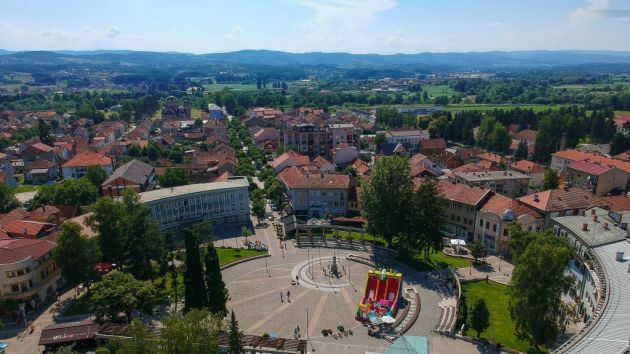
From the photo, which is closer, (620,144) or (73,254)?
(73,254)

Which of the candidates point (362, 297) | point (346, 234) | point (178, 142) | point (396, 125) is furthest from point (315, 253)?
point (396, 125)

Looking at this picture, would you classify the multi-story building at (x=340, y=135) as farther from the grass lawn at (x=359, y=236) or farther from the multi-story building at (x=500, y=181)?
the grass lawn at (x=359, y=236)

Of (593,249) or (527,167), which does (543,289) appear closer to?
(593,249)

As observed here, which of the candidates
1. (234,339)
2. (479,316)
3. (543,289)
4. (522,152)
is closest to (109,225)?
(234,339)

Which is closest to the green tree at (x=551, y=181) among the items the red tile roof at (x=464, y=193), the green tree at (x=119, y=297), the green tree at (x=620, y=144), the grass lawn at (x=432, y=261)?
the red tile roof at (x=464, y=193)

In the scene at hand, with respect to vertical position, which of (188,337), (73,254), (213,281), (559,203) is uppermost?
(188,337)

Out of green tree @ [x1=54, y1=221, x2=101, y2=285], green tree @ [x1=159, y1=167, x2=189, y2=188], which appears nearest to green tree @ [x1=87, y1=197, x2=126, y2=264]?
green tree @ [x1=54, y1=221, x2=101, y2=285]

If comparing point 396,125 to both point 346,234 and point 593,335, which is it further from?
point 593,335

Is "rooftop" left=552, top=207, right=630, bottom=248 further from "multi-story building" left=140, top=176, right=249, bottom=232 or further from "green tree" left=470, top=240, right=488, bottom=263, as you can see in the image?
"multi-story building" left=140, top=176, right=249, bottom=232
